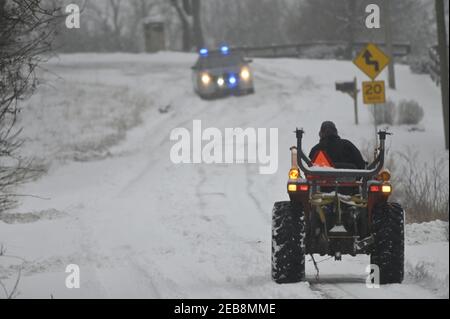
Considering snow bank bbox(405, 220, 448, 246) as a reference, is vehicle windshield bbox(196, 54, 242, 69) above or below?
above

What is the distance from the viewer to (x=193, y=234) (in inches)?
561

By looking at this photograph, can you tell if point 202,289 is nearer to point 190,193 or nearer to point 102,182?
point 190,193

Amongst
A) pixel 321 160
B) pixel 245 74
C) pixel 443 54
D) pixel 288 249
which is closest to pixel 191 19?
pixel 245 74

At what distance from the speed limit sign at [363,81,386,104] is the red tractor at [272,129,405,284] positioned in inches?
477

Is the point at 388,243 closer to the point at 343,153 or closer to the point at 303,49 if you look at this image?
the point at 343,153

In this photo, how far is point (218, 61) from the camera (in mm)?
34500

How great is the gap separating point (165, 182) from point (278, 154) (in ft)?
14.6

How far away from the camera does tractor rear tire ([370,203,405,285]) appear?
9.50 m

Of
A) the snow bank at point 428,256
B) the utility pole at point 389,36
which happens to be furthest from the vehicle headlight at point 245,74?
the snow bank at point 428,256

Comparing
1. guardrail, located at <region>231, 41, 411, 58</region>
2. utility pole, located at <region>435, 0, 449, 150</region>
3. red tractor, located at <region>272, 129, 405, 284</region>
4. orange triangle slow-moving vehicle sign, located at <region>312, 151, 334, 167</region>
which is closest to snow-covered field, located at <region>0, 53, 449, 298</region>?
red tractor, located at <region>272, 129, 405, 284</region>

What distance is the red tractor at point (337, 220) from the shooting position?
953 cm

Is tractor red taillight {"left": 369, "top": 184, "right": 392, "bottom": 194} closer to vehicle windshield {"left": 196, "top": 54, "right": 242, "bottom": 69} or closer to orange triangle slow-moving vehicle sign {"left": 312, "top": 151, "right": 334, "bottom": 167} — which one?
orange triangle slow-moving vehicle sign {"left": 312, "top": 151, "right": 334, "bottom": 167}

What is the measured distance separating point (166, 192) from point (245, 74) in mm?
15739

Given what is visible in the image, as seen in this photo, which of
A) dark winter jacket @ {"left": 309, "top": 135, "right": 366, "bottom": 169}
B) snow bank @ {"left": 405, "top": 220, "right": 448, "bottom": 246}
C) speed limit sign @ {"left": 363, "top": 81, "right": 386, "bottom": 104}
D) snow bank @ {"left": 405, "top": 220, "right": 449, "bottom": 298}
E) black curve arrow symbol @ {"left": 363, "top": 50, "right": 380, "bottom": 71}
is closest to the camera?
snow bank @ {"left": 405, "top": 220, "right": 449, "bottom": 298}
